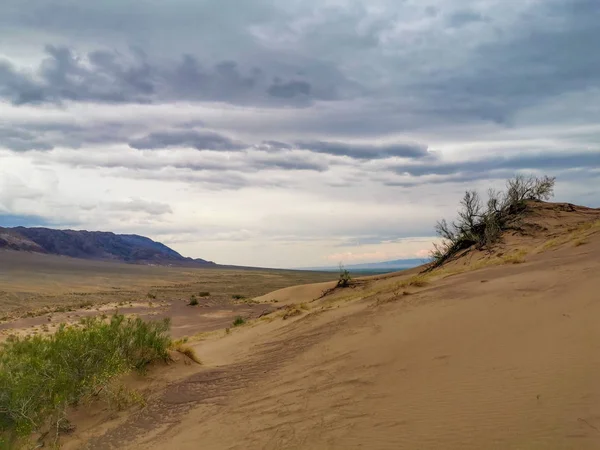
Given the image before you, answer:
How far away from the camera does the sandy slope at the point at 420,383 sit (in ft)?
17.6

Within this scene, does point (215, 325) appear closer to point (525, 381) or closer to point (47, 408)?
point (47, 408)

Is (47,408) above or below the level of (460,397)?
below

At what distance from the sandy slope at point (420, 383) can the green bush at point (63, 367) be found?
0.91 metres

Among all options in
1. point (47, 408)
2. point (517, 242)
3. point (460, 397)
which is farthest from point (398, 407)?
point (517, 242)

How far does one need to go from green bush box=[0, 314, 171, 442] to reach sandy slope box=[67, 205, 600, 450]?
91 centimetres

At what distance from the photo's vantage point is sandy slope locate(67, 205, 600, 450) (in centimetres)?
538

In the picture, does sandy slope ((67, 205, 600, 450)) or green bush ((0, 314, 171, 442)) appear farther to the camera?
green bush ((0, 314, 171, 442))

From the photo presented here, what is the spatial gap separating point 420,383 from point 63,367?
20.9 feet

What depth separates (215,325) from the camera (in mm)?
27781

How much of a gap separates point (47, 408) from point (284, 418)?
4.03 m

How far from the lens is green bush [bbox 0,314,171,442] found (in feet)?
24.8

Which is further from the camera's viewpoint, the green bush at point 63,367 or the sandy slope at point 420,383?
the green bush at point 63,367

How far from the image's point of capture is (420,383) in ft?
23.0

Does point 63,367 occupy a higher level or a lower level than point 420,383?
lower
